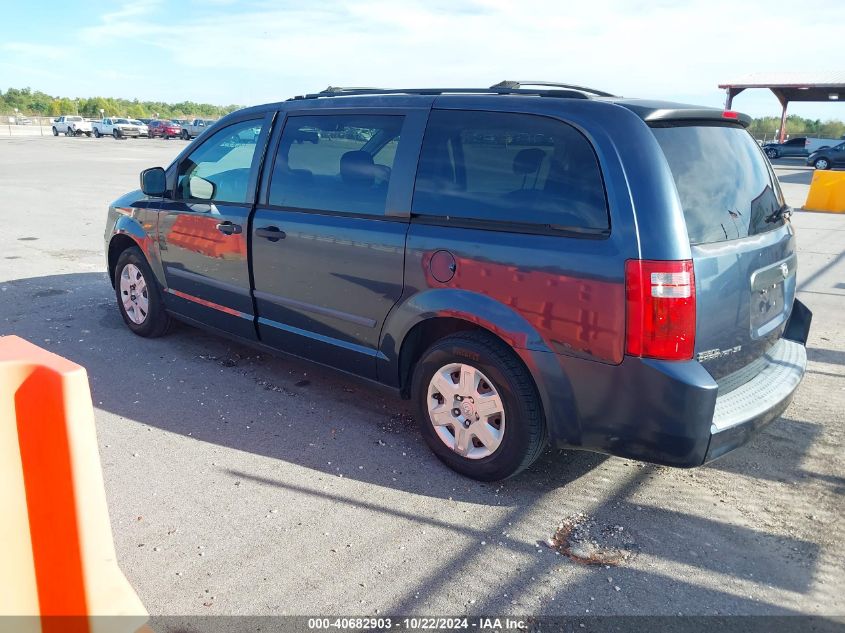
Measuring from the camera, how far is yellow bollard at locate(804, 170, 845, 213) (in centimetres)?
1564

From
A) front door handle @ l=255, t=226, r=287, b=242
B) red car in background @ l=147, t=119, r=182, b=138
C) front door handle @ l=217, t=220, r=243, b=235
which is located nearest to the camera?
front door handle @ l=255, t=226, r=287, b=242

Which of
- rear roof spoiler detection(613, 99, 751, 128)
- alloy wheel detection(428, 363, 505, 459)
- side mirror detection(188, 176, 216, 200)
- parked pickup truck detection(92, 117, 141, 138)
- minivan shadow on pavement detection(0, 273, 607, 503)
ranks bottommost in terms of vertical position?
minivan shadow on pavement detection(0, 273, 607, 503)

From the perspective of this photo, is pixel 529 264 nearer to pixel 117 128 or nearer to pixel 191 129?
pixel 191 129

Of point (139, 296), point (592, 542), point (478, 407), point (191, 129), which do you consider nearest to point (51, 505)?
point (478, 407)

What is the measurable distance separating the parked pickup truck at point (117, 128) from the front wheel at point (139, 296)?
5094 cm

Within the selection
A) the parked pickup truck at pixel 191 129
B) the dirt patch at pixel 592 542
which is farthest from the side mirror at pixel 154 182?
the parked pickup truck at pixel 191 129

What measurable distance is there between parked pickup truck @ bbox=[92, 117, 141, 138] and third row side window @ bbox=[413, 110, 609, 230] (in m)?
53.8

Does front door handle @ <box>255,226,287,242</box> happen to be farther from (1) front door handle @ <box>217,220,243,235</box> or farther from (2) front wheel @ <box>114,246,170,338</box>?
(2) front wheel @ <box>114,246,170,338</box>

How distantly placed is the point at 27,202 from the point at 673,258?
1468 cm

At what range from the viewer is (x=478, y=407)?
137 inches

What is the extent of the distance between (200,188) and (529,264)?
2.86 metres

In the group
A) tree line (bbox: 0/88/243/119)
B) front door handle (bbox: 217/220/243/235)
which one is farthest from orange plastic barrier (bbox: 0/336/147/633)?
tree line (bbox: 0/88/243/119)

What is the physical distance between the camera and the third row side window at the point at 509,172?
305cm

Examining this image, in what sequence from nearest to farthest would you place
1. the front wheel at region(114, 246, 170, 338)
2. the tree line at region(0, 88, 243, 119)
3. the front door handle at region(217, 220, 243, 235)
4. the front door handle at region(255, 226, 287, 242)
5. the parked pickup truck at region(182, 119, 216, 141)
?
1. the front door handle at region(255, 226, 287, 242)
2. the front door handle at region(217, 220, 243, 235)
3. the front wheel at region(114, 246, 170, 338)
4. the parked pickup truck at region(182, 119, 216, 141)
5. the tree line at region(0, 88, 243, 119)
